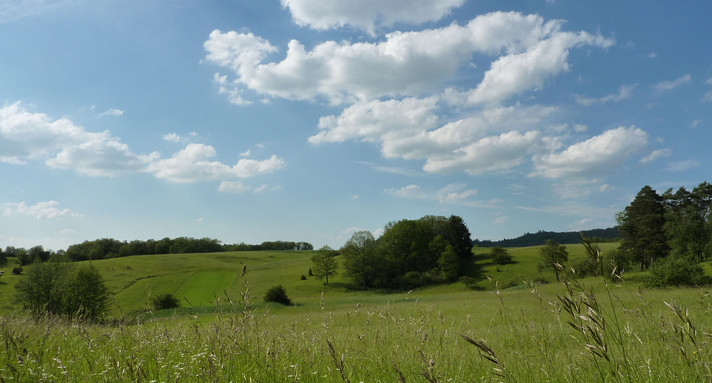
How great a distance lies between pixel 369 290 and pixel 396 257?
10713mm

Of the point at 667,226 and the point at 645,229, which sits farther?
the point at 645,229

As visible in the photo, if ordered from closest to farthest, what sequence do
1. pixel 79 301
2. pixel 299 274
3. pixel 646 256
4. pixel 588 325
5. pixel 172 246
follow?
pixel 588 325 < pixel 79 301 < pixel 646 256 < pixel 299 274 < pixel 172 246

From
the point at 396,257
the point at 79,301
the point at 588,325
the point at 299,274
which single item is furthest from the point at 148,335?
the point at 299,274

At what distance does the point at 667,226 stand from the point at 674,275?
85.7ft

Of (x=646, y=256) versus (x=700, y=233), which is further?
(x=646, y=256)

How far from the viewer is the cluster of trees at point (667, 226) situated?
50094 millimetres

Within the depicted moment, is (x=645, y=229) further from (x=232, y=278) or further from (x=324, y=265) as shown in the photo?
(x=232, y=278)

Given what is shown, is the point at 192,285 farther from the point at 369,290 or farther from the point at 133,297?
the point at 369,290

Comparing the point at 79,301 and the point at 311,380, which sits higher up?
the point at 311,380

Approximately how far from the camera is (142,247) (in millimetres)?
139125

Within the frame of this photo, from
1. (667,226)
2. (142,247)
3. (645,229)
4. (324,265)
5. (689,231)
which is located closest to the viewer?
(689,231)

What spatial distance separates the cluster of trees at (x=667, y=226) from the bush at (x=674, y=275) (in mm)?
12477

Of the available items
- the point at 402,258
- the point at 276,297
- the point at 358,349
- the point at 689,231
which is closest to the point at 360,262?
the point at 402,258

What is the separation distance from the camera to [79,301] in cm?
4628
